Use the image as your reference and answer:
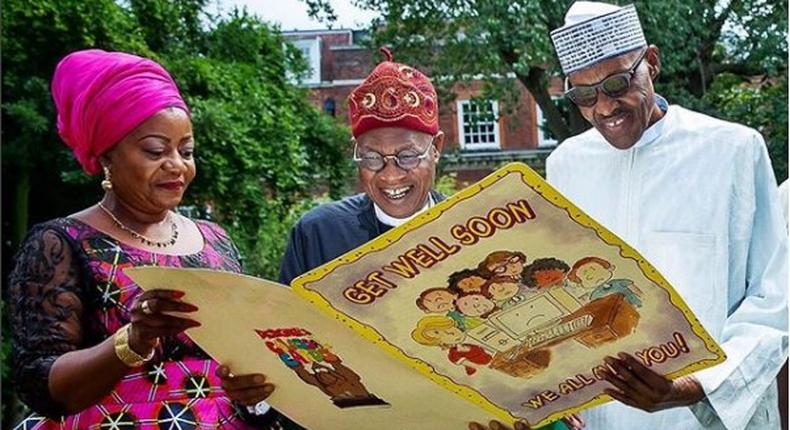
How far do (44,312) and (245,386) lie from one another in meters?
0.46

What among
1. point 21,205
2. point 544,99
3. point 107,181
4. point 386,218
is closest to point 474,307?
point 386,218

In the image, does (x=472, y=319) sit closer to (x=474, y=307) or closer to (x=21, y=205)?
(x=474, y=307)

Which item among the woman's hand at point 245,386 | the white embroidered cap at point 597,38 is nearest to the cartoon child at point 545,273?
the woman's hand at point 245,386

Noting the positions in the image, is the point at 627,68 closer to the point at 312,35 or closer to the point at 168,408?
the point at 168,408

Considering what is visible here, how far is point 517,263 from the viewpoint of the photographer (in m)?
2.14

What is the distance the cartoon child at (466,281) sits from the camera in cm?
215

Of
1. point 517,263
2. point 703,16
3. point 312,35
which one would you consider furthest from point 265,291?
point 312,35

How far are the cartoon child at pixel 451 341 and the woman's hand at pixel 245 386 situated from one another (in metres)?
0.40

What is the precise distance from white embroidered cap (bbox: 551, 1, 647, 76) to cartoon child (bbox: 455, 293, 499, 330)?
890 millimetres

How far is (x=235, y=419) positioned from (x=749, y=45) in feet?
50.9

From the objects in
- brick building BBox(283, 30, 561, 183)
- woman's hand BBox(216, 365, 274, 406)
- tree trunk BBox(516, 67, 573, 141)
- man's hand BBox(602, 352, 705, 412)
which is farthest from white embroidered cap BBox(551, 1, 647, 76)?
brick building BBox(283, 30, 561, 183)

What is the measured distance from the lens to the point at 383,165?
110 inches

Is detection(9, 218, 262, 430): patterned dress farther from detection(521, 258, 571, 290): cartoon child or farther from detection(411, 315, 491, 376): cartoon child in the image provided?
detection(521, 258, 571, 290): cartoon child

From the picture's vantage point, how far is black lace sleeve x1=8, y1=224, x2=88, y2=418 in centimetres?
252
